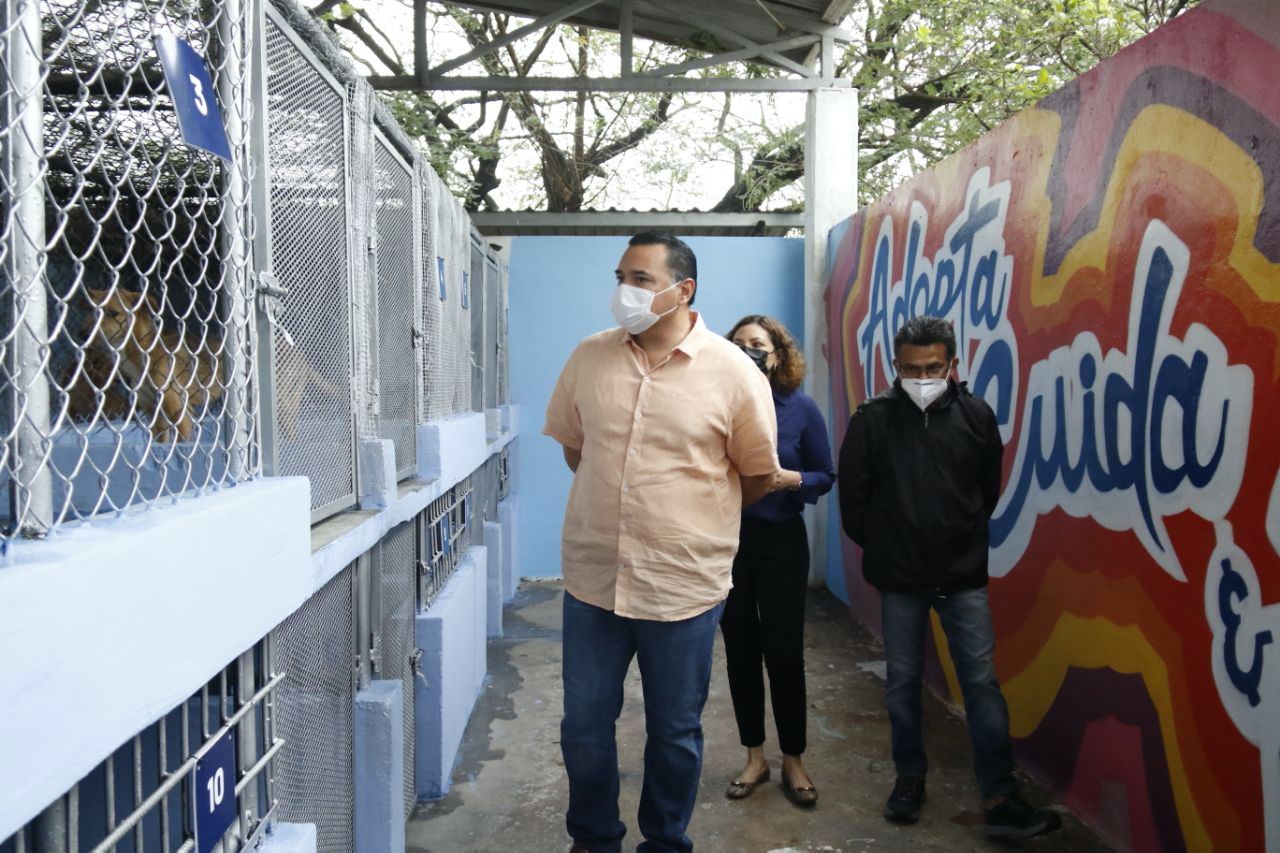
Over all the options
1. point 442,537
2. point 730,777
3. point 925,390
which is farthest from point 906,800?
point 442,537

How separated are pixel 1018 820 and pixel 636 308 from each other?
217 centimetres

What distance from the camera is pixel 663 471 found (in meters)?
2.90

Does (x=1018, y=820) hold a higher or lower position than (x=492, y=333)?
lower

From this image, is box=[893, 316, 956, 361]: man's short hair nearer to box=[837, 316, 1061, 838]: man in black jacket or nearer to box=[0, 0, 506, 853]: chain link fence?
box=[837, 316, 1061, 838]: man in black jacket

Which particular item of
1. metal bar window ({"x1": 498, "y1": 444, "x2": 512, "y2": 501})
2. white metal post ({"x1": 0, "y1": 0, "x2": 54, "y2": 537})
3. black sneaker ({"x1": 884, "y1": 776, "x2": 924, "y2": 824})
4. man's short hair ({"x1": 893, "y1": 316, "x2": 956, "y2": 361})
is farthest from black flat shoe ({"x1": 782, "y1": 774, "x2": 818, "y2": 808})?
metal bar window ({"x1": 498, "y1": 444, "x2": 512, "y2": 501})

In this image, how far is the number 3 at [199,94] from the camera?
5.44 ft

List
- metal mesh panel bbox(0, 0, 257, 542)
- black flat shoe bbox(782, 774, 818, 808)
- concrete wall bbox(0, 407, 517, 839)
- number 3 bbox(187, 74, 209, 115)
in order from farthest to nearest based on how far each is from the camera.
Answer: black flat shoe bbox(782, 774, 818, 808), number 3 bbox(187, 74, 209, 115), metal mesh panel bbox(0, 0, 257, 542), concrete wall bbox(0, 407, 517, 839)

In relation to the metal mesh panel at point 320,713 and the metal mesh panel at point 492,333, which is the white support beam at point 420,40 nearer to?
the metal mesh panel at point 492,333

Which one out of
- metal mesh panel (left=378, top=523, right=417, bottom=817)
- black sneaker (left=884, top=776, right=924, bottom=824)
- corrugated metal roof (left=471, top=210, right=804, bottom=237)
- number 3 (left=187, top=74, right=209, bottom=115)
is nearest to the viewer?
number 3 (left=187, top=74, right=209, bottom=115)

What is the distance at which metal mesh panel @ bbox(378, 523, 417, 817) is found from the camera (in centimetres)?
331

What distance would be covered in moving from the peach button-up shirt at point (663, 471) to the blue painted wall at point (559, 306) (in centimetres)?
501

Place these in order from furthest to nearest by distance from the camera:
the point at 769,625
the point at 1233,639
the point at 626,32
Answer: the point at 626,32
the point at 769,625
the point at 1233,639

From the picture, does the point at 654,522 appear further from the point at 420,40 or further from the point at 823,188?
the point at 420,40

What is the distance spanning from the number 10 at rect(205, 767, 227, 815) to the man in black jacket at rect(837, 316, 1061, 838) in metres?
2.42
